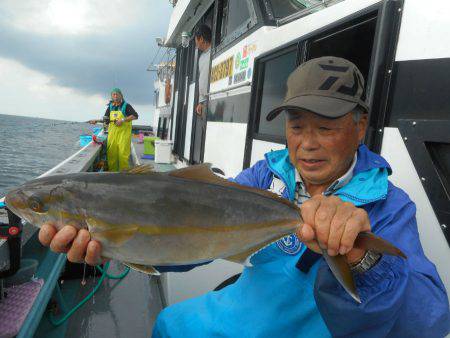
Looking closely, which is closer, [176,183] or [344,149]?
[176,183]

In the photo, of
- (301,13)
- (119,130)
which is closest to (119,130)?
(119,130)

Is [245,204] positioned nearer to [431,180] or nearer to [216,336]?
[216,336]

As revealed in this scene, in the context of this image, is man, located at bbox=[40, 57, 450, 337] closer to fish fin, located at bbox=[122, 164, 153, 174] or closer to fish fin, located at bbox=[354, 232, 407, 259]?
fish fin, located at bbox=[354, 232, 407, 259]

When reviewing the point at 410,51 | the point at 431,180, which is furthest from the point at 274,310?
the point at 410,51

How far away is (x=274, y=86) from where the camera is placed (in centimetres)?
392

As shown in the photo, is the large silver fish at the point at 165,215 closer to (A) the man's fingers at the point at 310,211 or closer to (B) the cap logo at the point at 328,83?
(A) the man's fingers at the point at 310,211

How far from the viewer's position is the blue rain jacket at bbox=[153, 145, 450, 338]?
129cm

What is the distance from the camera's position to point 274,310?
1.80 metres

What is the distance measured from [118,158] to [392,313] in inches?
410

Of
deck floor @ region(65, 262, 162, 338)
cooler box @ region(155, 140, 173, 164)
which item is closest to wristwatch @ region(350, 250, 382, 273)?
deck floor @ region(65, 262, 162, 338)

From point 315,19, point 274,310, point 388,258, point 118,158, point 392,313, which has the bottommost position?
point 118,158

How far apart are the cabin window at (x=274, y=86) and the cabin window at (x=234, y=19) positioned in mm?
1079

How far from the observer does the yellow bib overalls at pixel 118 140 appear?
10.6 meters

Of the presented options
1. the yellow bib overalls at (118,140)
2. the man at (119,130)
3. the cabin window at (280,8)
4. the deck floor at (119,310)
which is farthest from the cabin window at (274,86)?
the yellow bib overalls at (118,140)
